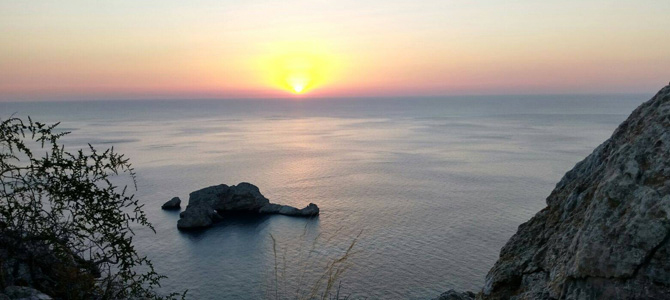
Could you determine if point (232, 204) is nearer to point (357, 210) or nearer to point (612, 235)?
point (357, 210)

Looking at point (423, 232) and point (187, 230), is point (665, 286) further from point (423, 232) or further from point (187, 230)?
point (187, 230)

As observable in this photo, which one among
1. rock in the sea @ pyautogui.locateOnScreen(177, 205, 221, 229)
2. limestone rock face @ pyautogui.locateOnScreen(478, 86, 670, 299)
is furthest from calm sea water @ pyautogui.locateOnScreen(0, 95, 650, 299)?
limestone rock face @ pyautogui.locateOnScreen(478, 86, 670, 299)

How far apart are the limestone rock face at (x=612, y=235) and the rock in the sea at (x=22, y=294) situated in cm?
561

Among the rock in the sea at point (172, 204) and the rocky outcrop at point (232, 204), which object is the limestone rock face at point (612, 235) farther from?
the rock in the sea at point (172, 204)

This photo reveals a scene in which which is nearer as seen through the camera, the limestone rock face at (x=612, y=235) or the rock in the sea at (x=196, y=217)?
the limestone rock face at (x=612, y=235)

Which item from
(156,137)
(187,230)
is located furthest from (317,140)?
(187,230)

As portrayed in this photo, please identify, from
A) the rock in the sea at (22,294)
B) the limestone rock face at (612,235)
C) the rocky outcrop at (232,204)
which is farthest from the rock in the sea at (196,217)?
the limestone rock face at (612,235)

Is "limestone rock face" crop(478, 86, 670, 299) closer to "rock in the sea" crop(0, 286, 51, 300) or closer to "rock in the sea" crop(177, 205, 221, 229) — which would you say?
"rock in the sea" crop(0, 286, 51, 300)

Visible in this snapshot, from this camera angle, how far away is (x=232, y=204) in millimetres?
77062

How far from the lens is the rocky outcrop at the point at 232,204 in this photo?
233 feet

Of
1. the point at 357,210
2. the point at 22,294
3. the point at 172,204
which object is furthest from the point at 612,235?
the point at 172,204

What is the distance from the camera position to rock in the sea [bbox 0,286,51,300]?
530 cm

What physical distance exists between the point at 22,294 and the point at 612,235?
258 inches

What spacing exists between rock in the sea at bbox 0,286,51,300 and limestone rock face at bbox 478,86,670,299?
5.61 meters
